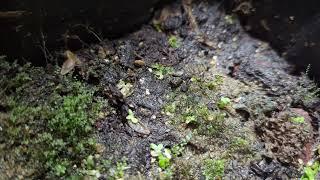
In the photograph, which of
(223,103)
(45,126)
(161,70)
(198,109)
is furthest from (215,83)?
(45,126)

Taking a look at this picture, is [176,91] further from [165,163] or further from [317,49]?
[317,49]

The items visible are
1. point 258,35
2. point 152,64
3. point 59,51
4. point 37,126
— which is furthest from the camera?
point 258,35

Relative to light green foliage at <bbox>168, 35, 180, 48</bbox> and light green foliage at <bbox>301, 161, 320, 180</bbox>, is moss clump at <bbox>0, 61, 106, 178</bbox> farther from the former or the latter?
light green foliage at <bbox>301, 161, 320, 180</bbox>

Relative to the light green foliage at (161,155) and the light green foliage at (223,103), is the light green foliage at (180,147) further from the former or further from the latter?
the light green foliage at (223,103)

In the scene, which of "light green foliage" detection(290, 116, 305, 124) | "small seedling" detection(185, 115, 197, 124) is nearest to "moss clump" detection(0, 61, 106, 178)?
"small seedling" detection(185, 115, 197, 124)

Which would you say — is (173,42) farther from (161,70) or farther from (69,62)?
(69,62)

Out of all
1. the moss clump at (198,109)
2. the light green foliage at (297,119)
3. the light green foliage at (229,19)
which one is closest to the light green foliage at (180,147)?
the moss clump at (198,109)

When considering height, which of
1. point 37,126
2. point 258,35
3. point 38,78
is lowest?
point 37,126

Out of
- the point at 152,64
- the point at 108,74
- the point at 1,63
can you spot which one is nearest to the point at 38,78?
the point at 1,63
